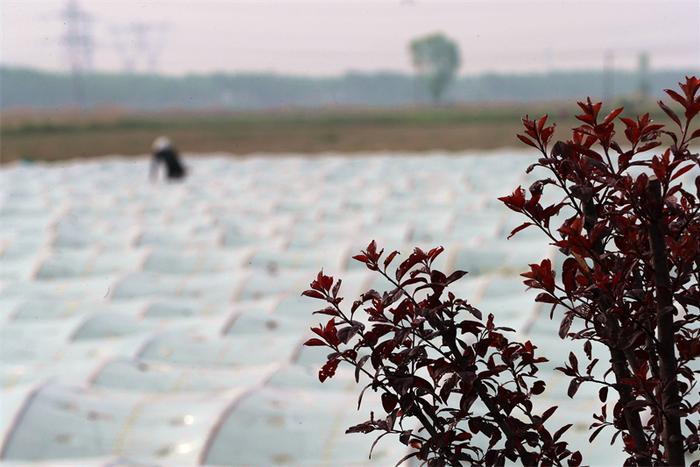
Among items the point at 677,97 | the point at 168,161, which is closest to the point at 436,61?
the point at 168,161

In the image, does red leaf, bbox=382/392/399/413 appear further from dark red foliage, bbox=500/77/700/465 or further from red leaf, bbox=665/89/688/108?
red leaf, bbox=665/89/688/108

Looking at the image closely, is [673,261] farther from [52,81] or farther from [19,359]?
[52,81]

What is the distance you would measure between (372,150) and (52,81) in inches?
1283

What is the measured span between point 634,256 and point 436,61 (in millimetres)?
72419

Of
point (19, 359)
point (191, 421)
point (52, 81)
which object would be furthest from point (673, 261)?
point (52, 81)

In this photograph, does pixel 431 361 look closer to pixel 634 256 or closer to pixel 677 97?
pixel 634 256

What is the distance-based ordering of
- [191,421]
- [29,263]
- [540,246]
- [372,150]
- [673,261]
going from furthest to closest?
[372,150] → [29,263] → [540,246] → [191,421] → [673,261]

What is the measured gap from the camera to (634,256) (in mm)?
2557

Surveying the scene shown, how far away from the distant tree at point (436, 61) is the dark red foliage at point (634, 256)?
68397 mm

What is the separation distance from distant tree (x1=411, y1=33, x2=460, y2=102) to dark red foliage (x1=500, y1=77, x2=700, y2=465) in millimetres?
68397

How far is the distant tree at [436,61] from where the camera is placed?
70.9 metres

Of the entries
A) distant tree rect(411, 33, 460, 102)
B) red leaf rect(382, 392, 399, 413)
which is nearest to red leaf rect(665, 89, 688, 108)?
red leaf rect(382, 392, 399, 413)

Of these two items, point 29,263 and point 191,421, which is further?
point 29,263

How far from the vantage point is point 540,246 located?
11852mm
